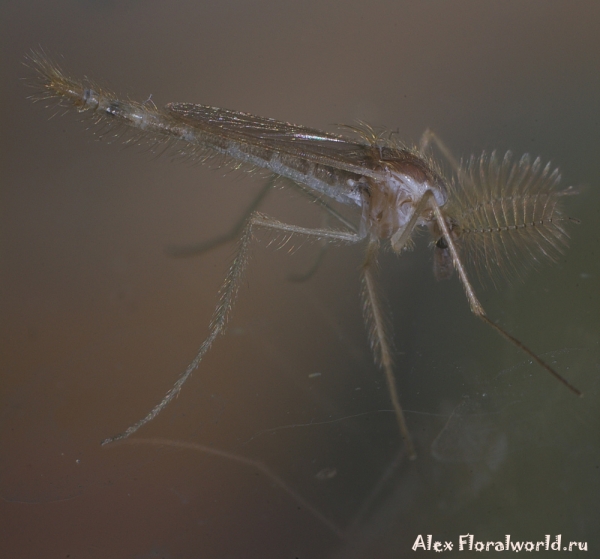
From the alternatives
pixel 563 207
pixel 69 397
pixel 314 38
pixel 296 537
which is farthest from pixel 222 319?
pixel 314 38

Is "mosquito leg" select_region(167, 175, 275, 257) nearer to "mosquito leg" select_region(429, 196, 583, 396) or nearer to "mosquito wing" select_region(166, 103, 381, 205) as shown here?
"mosquito wing" select_region(166, 103, 381, 205)

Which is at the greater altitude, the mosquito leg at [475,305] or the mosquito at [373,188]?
the mosquito at [373,188]

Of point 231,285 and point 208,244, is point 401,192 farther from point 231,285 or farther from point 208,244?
point 208,244

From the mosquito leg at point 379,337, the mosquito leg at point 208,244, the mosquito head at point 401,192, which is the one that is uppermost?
the mosquito leg at point 208,244

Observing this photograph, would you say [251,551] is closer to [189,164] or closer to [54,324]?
[54,324]

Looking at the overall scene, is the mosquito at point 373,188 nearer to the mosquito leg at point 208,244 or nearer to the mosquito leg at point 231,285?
the mosquito leg at point 231,285

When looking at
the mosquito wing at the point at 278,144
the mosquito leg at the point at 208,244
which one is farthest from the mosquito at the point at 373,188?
the mosquito leg at the point at 208,244
